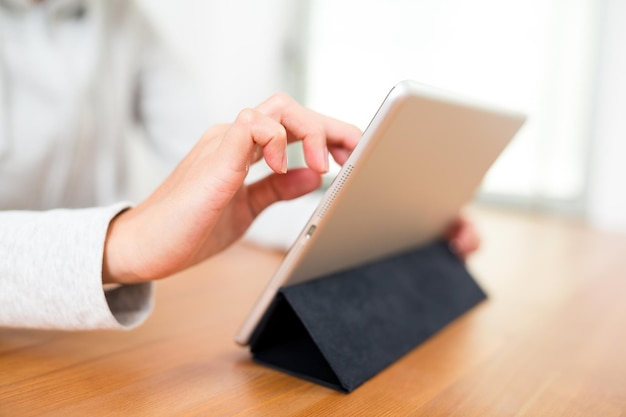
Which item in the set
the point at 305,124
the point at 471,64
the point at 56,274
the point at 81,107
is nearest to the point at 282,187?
the point at 305,124

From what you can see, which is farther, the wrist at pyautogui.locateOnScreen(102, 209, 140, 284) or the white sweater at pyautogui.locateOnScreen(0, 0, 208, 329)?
the white sweater at pyautogui.locateOnScreen(0, 0, 208, 329)

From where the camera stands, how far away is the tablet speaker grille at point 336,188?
18.5 inches

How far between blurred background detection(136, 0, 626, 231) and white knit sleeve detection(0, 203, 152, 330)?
1.41 meters

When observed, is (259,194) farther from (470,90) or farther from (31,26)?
(470,90)

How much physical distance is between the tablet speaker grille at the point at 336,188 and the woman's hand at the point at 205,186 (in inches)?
1.9

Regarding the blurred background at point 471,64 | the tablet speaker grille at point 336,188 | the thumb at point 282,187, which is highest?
the tablet speaker grille at point 336,188

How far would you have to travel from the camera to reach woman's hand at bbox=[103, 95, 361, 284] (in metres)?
0.49

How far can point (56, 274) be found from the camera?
514 millimetres

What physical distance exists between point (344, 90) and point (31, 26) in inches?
79.5

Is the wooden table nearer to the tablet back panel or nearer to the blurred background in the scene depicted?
the tablet back panel

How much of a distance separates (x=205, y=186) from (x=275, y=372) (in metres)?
0.18

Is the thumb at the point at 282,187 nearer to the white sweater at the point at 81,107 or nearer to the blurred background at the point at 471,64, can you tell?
the white sweater at the point at 81,107

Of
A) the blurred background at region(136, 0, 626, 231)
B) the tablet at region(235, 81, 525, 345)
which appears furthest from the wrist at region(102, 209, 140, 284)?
the blurred background at region(136, 0, 626, 231)

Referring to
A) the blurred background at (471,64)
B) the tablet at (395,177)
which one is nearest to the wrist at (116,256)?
the tablet at (395,177)
